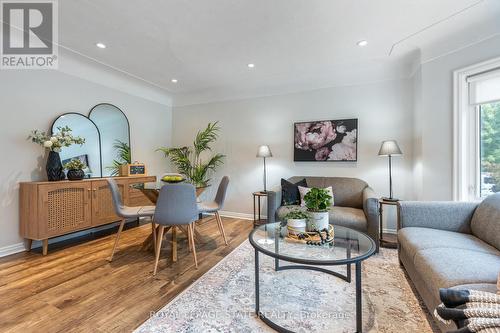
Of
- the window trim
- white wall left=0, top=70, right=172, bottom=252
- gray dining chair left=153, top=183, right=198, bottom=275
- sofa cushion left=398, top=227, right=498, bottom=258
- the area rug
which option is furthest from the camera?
white wall left=0, top=70, right=172, bottom=252

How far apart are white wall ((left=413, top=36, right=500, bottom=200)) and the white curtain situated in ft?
0.56

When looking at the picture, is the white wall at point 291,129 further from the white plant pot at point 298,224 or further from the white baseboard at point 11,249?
the white baseboard at point 11,249

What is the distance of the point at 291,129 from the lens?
4035 mm

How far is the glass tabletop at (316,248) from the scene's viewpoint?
1.42 metres

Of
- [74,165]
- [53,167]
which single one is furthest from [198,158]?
[53,167]

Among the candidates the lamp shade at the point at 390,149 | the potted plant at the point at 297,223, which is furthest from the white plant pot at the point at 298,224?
the lamp shade at the point at 390,149

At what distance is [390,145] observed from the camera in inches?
120

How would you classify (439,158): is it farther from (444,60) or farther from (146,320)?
(146,320)

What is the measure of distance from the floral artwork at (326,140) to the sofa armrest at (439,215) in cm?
151

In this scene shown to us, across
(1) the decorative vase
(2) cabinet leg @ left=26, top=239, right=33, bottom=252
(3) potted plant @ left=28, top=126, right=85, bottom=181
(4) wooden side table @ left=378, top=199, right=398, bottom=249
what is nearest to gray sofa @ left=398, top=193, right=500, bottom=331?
(4) wooden side table @ left=378, top=199, right=398, bottom=249

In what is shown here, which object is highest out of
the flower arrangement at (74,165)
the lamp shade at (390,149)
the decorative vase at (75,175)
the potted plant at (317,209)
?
the lamp shade at (390,149)

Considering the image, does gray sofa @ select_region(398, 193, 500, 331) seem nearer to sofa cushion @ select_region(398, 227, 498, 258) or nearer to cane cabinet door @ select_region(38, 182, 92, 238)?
sofa cushion @ select_region(398, 227, 498, 258)

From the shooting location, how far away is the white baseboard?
103 inches

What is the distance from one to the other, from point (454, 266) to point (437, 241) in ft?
1.46
